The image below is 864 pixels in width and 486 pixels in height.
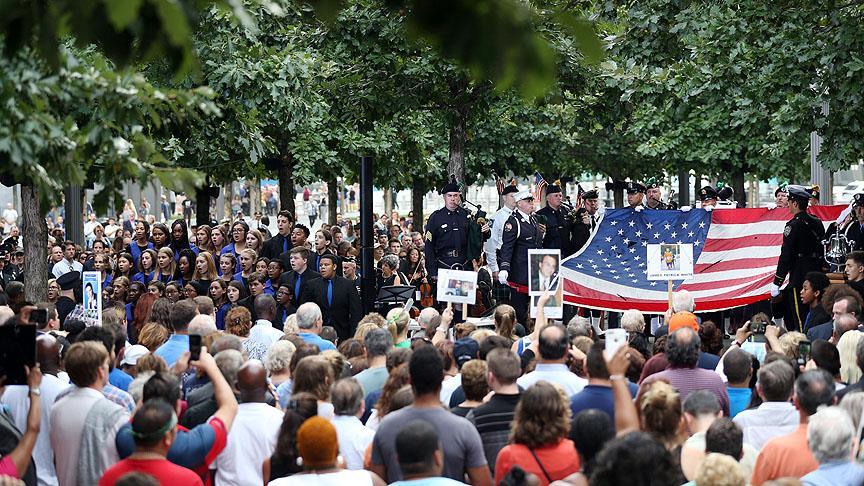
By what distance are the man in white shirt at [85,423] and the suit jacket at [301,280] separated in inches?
306

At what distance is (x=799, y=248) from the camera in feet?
52.8

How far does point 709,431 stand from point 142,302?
9.17 meters

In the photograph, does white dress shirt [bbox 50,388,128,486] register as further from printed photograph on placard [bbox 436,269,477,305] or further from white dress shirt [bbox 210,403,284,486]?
printed photograph on placard [bbox 436,269,477,305]

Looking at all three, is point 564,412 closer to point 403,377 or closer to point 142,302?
point 403,377

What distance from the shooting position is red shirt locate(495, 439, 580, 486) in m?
6.63

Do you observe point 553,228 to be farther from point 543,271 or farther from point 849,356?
point 849,356

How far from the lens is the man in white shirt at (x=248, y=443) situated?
7.38 m

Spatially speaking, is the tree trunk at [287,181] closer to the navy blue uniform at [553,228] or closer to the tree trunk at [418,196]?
the navy blue uniform at [553,228]

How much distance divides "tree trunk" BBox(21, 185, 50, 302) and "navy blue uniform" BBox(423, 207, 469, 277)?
15.8 feet

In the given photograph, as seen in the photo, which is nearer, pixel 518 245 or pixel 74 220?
pixel 518 245

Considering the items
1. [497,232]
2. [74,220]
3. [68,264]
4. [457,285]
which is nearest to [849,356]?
[457,285]

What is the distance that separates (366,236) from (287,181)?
10.6m

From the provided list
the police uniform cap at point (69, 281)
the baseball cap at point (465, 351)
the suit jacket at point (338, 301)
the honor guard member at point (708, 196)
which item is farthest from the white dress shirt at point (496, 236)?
the baseball cap at point (465, 351)

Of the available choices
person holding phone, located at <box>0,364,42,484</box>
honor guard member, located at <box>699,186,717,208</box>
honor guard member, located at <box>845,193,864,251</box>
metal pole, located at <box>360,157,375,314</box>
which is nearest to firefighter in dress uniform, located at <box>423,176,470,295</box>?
metal pole, located at <box>360,157,375,314</box>
